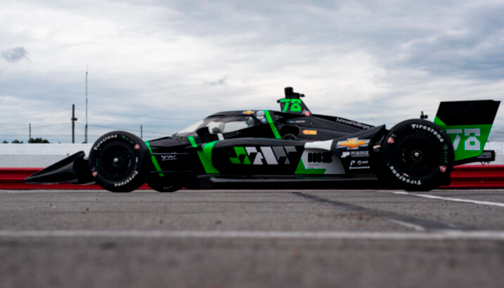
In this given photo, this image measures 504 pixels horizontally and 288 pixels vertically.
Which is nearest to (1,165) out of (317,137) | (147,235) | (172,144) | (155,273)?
(172,144)

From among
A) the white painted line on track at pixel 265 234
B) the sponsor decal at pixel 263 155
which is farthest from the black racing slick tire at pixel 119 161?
the white painted line on track at pixel 265 234

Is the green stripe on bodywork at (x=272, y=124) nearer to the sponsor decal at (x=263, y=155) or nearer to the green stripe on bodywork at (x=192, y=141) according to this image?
the sponsor decal at (x=263, y=155)

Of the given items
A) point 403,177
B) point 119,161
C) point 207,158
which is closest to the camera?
point 403,177

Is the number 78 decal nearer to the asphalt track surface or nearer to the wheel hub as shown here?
the wheel hub

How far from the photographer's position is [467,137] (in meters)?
7.88

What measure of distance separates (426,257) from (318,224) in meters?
1.33

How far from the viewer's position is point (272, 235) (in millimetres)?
3332

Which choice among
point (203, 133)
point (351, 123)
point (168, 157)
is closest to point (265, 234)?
point (168, 157)

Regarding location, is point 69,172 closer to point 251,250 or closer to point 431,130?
point 431,130

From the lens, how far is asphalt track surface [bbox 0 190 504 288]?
7.23ft

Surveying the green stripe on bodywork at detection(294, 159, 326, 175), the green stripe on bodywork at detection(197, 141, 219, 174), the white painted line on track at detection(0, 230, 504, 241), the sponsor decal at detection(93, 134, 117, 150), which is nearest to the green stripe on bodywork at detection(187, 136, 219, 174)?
the green stripe on bodywork at detection(197, 141, 219, 174)

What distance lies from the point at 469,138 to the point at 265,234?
5.47 metres

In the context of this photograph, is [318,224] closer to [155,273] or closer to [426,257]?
[426,257]

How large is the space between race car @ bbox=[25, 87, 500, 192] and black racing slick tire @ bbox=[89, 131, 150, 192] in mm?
15
